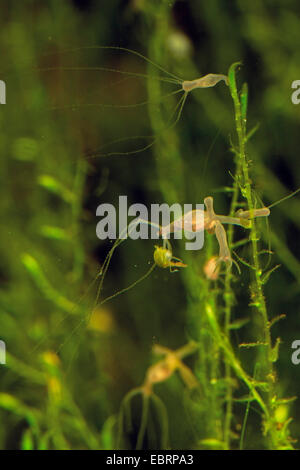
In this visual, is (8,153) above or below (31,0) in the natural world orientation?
below

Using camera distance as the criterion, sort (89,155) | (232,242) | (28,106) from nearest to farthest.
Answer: (232,242) → (89,155) → (28,106)

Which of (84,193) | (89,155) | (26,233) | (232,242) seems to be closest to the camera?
(232,242)

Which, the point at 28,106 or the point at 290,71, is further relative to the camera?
the point at 28,106

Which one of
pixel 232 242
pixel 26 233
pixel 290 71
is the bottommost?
pixel 232 242

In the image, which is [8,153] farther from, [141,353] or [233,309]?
[233,309]

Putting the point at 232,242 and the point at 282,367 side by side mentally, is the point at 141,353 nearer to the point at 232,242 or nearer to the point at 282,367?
the point at 282,367

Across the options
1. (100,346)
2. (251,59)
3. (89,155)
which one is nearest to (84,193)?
(89,155)
